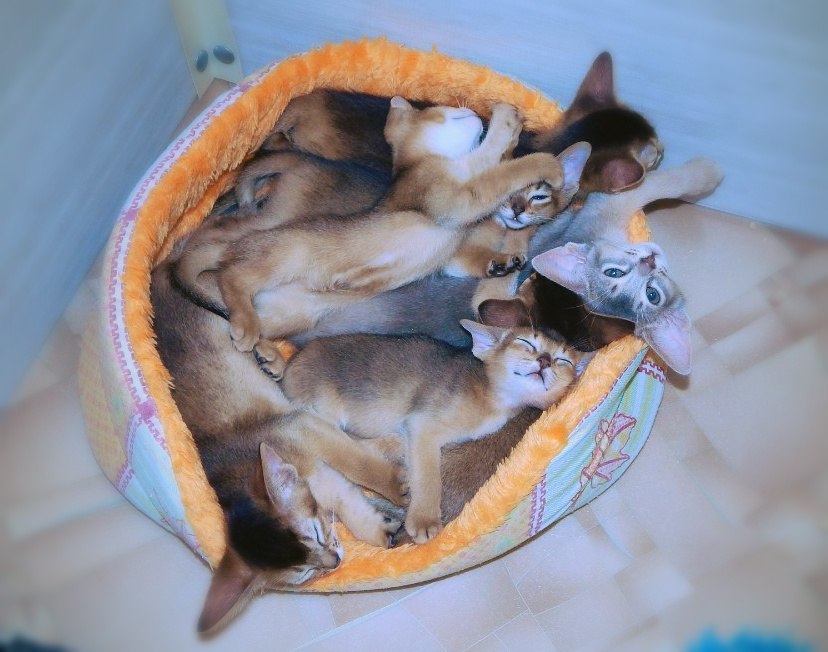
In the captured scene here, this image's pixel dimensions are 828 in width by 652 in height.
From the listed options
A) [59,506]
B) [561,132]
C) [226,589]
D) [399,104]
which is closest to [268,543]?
[226,589]

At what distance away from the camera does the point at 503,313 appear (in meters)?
1.65

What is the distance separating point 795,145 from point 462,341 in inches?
33.9

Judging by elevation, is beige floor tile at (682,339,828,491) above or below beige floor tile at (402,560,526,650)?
above

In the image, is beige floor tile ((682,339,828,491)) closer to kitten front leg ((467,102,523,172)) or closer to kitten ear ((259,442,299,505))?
kitten front leg ((467,102,523,172))

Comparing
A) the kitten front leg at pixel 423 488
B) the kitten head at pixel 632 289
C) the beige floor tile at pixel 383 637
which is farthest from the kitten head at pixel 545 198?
the beige floor tile at pixel 383 637

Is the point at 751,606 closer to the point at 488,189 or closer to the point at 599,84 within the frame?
the point at 488,189

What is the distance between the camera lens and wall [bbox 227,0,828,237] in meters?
1.71

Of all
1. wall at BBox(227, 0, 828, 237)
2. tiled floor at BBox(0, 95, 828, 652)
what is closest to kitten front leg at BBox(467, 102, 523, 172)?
wall at BBox(227, 0, 828, 237)

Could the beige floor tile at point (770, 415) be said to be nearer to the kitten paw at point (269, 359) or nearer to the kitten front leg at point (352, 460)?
the kitten front leg at point (352, 460)

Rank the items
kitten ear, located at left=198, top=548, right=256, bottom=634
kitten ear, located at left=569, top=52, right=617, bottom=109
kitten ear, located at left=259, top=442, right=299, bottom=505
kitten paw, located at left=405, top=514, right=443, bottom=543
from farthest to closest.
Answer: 1. kitten ear, located at left=569, top=52, right=617, bottom=109
2. kitten paw, located at left=405, top=514, right=443, bottom=543
3. kitten ear, located at left=259, top=442, right=299, bottom=505
4. kitten ear, located at left=198, top=548, right=256, bottom=634

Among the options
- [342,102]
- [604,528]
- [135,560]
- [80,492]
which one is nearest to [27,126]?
[342,102]

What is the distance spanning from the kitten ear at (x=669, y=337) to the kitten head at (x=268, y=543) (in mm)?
712

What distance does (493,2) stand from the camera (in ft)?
6.00

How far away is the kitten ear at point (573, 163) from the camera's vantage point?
174cm
